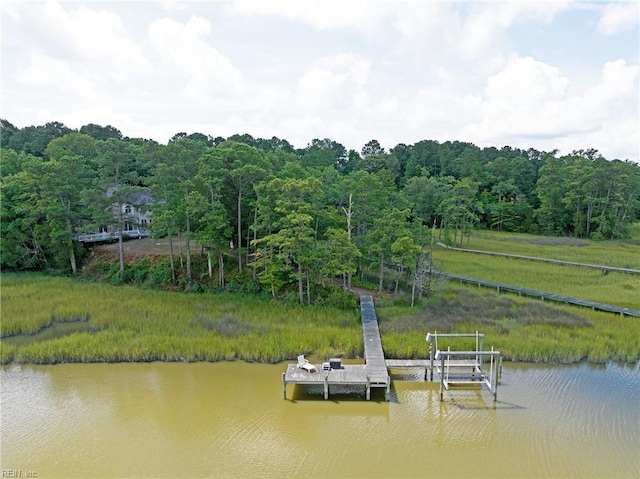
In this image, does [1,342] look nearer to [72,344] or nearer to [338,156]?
[72,344]

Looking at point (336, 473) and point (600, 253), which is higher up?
point (600, 253)

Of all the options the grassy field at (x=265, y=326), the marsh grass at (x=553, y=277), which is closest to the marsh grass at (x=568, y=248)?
the marsh grass at (x=553, y=277)

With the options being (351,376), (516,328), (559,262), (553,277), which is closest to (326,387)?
(351,376)

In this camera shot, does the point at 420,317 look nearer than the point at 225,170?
Yes

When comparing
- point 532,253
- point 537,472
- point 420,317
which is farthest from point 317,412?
point 532,253

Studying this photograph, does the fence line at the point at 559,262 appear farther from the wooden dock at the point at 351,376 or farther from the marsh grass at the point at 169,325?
the wooden dock at the point at 351,376

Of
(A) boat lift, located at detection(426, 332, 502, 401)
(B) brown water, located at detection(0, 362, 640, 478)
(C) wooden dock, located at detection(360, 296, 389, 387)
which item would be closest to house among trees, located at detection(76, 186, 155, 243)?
(B) brown water, located at detection(0, 362, 640, 478)
